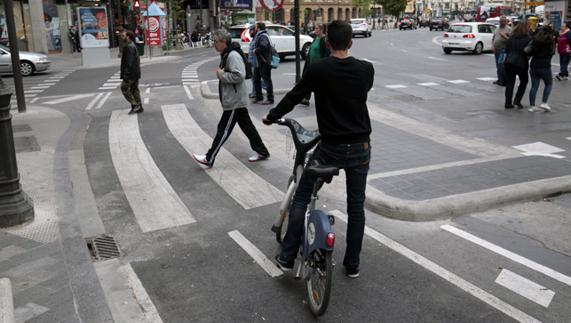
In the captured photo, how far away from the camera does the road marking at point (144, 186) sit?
237 inches

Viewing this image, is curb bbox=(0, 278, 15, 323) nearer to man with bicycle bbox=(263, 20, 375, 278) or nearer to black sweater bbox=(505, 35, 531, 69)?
man with bicycle bbox=(263, 20, 375, 278)

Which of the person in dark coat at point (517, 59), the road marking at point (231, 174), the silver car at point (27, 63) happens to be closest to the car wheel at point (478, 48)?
the person in dark coat at point (517, 59)

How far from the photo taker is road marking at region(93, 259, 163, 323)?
13.3ft

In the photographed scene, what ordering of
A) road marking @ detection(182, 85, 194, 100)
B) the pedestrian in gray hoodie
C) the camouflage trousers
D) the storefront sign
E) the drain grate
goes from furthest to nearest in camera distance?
the storefront sign
road marking @ detection(182, 85, 194, 100)
the camouflage trousers
the pedestrian in gray hoodie
the drain grate

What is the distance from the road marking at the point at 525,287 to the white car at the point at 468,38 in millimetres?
25299

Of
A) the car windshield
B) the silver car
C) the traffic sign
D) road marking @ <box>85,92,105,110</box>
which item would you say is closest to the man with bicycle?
the traffic sign

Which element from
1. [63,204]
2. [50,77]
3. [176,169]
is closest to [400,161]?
[176,169]

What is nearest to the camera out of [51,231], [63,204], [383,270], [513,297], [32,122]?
[513,297]

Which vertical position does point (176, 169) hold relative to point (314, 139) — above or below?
below

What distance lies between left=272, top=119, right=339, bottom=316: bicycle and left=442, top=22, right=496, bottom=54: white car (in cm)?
2566

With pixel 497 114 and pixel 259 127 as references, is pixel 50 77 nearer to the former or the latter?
pixel 259 127

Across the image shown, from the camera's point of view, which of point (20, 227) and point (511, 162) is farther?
point (511, 162)

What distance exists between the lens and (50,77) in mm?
21484

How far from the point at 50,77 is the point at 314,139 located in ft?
64.3
